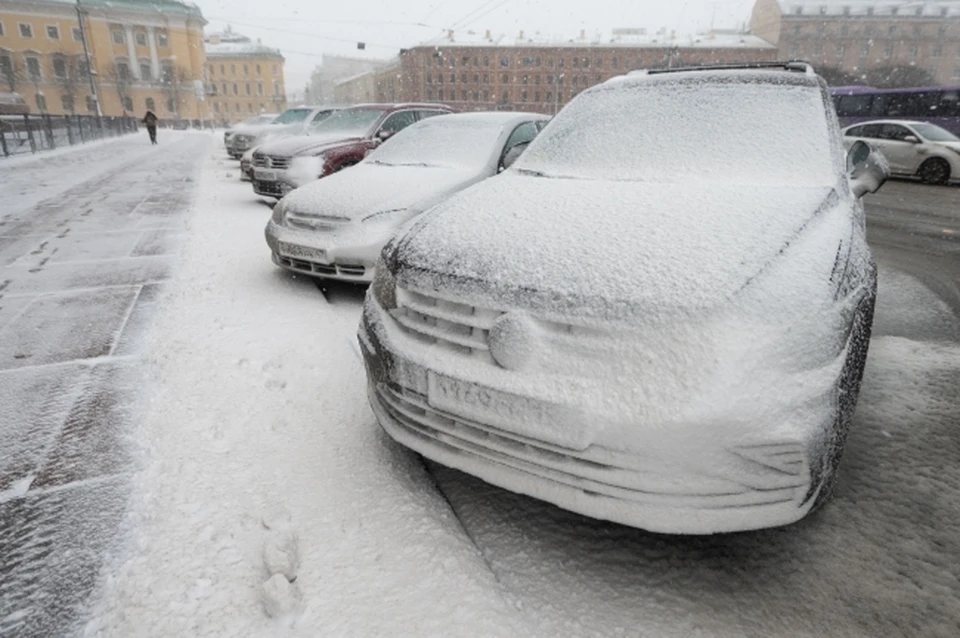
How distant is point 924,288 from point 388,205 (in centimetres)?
472

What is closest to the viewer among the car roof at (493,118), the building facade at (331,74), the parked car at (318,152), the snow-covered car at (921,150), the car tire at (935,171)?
the car roof at (493,118)

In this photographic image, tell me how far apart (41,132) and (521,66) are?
247 feet

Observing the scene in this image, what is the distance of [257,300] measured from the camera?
4.57m

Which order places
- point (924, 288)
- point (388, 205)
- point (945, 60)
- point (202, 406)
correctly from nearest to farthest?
1. point (202, 406)
2. point (388, 205)
3. point (924, 288)
4. point (945, 60)

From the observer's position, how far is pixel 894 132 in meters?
14.1

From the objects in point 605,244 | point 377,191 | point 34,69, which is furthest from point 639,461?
point 34,69

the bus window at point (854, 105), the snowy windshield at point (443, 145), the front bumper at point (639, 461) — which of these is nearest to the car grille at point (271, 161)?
the snowy windshield at point (443, 145)

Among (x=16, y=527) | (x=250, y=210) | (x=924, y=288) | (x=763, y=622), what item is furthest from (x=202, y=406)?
(x=250, y=210)

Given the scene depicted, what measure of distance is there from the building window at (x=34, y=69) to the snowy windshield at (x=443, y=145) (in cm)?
9051

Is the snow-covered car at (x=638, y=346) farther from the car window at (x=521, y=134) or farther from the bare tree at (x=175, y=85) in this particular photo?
the bare tree at (x=175, y=85)

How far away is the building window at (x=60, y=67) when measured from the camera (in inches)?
2889

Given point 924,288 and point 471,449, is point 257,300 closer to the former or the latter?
point 471,449

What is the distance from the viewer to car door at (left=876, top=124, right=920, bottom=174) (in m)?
13.6

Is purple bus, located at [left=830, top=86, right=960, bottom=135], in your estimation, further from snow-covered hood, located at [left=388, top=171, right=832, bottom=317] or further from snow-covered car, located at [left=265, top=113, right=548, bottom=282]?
snow-covered hood, located at [left=388, top=171, right=832, bottom=317]
